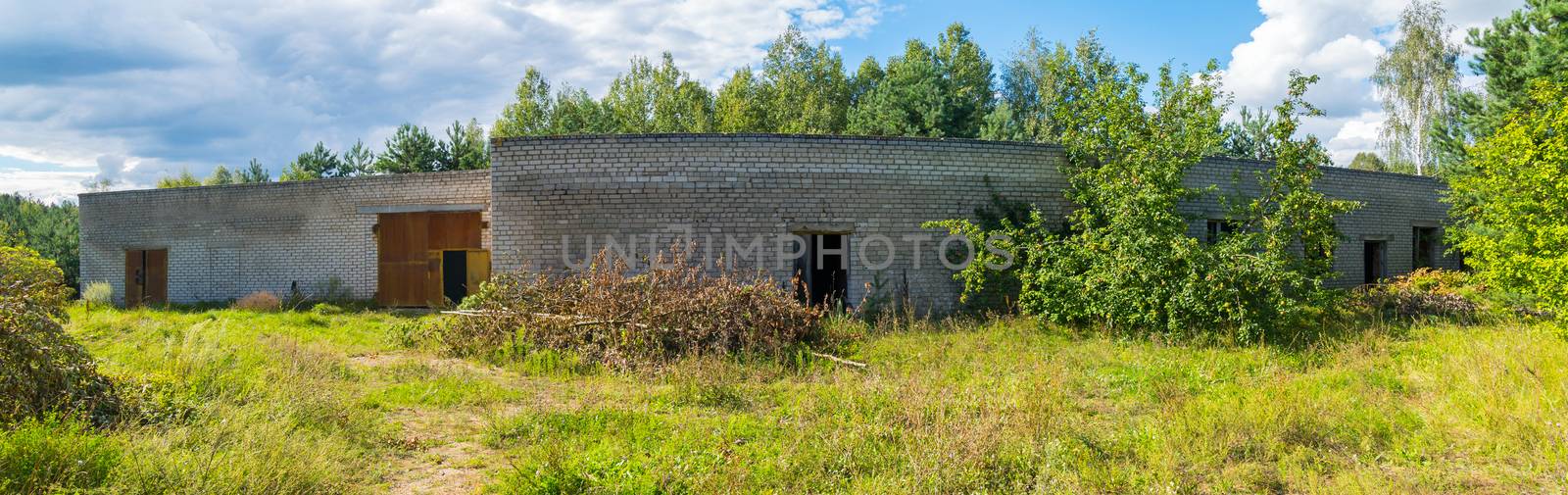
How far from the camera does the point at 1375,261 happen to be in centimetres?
1477

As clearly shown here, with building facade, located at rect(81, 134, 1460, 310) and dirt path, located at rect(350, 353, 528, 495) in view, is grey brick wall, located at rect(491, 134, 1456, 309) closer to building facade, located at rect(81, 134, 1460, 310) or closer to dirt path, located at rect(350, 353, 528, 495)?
building facade, located at rect(81, 134, 1460, 310)

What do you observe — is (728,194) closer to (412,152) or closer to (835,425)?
(835,425)

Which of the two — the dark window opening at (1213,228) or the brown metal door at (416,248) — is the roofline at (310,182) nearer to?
the brown metal door at (416,248)

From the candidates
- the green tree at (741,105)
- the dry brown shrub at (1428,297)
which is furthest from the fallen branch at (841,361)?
the green tree at (741,105)

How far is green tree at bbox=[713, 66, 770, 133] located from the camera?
2773 centimetres

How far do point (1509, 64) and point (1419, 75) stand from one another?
36.9 feet

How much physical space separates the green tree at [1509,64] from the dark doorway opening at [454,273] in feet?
59.2

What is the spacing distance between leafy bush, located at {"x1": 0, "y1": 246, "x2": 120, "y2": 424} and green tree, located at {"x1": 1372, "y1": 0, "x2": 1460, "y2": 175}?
2864 cm

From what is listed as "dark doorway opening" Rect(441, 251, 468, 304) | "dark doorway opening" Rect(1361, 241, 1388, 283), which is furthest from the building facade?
"dark doorway opening" Rect(1361, 241, 1388, 283)

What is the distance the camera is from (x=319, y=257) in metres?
14.9

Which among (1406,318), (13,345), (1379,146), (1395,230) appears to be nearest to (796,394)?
(13,345)

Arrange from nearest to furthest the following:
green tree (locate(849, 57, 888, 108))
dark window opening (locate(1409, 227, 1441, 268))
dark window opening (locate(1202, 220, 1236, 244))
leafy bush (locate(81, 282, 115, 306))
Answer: dark window opening (locate(1202, 220, 1236, 244)) < dark window opening (locate(1409, 227, 1441, 268)) < leafy bush (locate(81, 282, 115, 306)) < green tree (locate(849, 57, 888, 108))

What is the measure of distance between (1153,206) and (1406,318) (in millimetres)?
4818

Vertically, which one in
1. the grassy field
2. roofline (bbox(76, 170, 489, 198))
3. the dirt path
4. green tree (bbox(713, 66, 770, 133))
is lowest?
the dirt path
